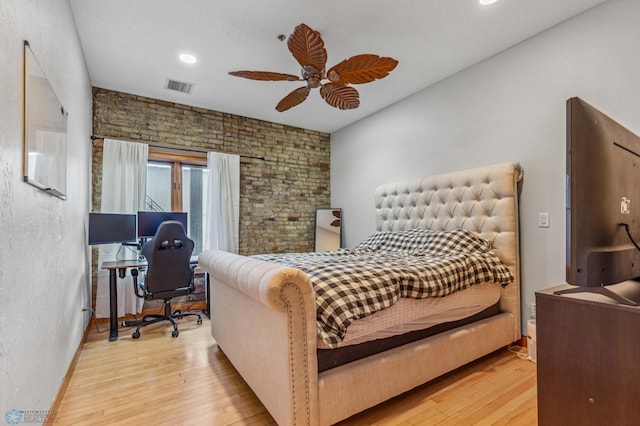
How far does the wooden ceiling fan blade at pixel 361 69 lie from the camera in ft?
6.56

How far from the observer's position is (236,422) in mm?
1651

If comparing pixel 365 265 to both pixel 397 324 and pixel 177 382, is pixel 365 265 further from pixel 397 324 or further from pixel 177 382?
pixel 177 382

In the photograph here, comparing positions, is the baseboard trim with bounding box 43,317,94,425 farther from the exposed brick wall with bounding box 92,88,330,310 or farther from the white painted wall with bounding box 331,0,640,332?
the white painted wall with bounding box 331,0,640,332

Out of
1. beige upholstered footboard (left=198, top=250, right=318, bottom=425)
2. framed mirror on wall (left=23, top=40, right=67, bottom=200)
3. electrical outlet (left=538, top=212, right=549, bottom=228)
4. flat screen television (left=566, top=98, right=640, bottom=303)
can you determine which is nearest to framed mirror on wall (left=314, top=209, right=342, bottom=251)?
electrical outlet (left=538, top=212, right=549, bottom=228)

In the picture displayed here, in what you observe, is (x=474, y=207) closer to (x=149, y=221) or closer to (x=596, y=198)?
(x=596, y=198)

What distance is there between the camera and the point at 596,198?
750 mm

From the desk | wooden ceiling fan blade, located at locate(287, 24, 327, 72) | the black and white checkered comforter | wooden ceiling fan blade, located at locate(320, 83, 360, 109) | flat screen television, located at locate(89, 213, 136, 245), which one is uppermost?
wooden ceiling fan blade, located at locate(287, 24, 327, 72)

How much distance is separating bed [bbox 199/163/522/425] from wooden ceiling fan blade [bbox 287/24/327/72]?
55.3 inches

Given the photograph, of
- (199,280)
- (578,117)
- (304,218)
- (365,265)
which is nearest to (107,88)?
(199,280)

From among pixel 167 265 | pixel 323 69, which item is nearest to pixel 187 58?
pixel 323 69

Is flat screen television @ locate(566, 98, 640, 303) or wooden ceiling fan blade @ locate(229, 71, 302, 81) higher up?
wooden ceiling fan blade @ locate(229, 71, 302, 81)

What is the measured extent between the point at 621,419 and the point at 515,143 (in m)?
2.37

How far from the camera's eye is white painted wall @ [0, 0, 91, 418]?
1.08 m

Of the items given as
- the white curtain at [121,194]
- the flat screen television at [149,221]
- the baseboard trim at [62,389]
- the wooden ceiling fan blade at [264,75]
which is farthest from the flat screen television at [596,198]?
the white curtain at [121,194]
